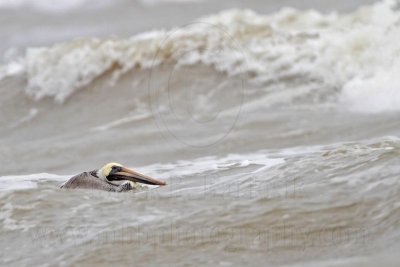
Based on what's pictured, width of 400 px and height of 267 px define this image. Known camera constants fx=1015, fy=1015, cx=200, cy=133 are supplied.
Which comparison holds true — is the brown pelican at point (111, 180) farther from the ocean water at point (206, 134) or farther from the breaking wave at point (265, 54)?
the breaking wave at point (265, 54)

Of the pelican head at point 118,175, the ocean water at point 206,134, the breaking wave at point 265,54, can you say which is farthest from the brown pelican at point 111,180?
the breaking wave at point 265,54

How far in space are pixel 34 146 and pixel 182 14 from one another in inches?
288

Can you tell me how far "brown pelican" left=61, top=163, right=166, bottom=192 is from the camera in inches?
319

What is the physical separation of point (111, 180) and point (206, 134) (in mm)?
2778

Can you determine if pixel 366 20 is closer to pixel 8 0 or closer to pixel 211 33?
pixel 211 33

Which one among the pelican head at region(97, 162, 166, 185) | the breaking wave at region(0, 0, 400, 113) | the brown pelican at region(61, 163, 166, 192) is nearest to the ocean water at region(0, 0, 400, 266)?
the breaking wave at region(0, 0, 400, 113)

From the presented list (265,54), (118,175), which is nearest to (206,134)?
(265,54)

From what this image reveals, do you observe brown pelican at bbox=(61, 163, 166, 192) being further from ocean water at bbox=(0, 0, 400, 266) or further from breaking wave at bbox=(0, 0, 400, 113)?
breaking wave at bbox=(0, 0, 400, 113)

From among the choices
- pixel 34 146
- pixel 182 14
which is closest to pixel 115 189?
pixel 34 146

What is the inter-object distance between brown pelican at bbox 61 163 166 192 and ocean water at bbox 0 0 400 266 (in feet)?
0.57

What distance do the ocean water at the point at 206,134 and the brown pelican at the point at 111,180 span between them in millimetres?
173

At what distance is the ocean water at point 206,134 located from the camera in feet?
20.3

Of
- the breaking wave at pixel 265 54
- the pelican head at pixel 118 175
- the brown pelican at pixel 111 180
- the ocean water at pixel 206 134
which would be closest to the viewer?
the ocean water at pixel 206 134

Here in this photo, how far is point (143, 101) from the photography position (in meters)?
12.9
